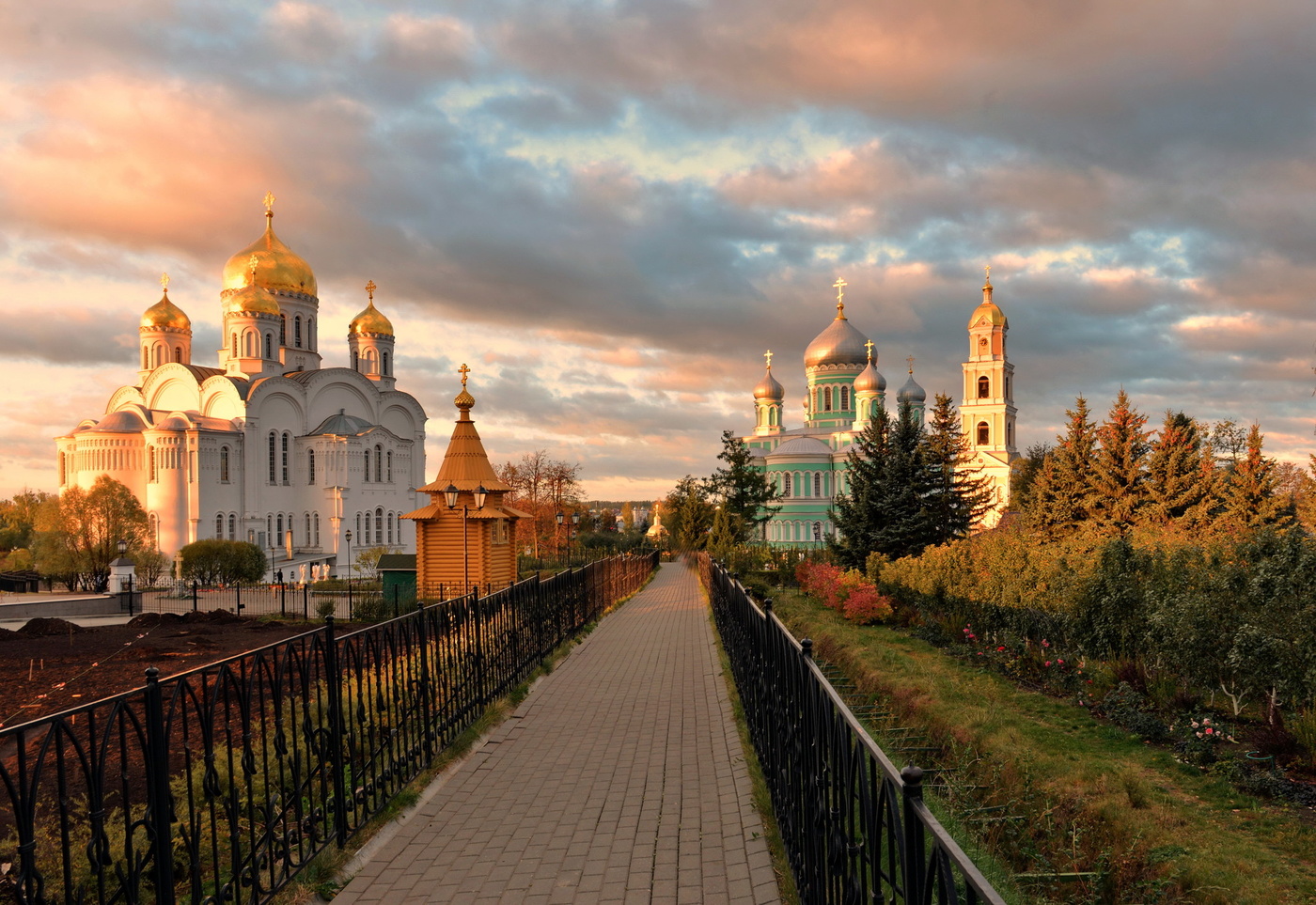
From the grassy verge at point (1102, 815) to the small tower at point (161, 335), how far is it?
50350 millimetres

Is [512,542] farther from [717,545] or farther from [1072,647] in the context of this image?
[717,545]

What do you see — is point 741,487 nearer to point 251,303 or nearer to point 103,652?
point 251,303

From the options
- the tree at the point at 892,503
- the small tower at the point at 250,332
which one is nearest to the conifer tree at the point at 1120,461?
the tree at the point at 892,503

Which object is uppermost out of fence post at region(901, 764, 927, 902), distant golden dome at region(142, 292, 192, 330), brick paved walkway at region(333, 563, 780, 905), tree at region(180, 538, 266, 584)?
distant golden dome at region(142, 292, 192, 330)

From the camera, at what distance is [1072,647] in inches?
460

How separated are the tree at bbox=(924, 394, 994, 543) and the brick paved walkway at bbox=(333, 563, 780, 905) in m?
16.0

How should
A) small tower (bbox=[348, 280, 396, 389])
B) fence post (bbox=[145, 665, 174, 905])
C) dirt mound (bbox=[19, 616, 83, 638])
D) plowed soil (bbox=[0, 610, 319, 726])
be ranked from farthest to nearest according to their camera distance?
1. small tower (bbox=[348, 280, 396, 389])
2. dirt mound (bbox=[19, 616, 83, 638])
3. plowed soil (bbox=[0, 610, 319, 726])
4. fence post (bbox=[145, 665, 174, 905])

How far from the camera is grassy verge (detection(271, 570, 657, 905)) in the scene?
4.25 metres

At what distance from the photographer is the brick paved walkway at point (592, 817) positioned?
14.4ft

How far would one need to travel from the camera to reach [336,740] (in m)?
4.78

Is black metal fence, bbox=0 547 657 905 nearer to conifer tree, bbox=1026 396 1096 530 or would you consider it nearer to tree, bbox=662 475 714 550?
conifer tree, bbox=1026 396 1096 530

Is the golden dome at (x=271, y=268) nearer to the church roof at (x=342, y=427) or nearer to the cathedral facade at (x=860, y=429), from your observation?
the church roof at (x=342, y=427)

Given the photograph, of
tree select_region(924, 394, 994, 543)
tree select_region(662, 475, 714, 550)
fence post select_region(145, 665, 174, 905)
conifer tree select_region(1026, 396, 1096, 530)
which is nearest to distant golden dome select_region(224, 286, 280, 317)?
tree select_region(662, 475, 714, 550)

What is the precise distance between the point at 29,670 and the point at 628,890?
33.6 ft
